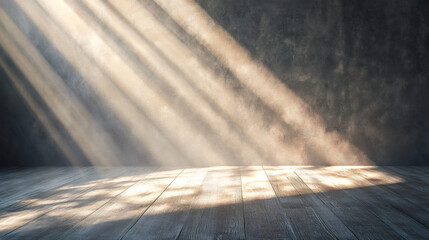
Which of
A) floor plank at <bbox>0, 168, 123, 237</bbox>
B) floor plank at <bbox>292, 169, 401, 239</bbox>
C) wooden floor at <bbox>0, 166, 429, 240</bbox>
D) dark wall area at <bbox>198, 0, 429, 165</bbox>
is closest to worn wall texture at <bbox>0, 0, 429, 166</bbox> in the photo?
dark wall area at <bbox>198, 0, 429, 165</bbox>

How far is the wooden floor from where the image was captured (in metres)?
1.15

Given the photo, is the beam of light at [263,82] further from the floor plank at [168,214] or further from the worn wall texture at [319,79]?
the floor plank at [168,214]

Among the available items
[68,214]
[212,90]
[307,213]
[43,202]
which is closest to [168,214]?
[68,214]

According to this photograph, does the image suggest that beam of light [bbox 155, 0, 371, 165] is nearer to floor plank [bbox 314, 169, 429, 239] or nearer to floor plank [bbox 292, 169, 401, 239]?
floor plank [bbox 314, 169, 429, 239]

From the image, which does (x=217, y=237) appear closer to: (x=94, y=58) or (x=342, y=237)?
(x=342, y=237)

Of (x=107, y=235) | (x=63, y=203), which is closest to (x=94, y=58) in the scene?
(x=63, y=203)

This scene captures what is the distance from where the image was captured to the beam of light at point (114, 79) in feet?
9.71

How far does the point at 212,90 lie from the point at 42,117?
1.83 metres

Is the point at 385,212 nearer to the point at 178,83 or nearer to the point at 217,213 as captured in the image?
the point at 217,213

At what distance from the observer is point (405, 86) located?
9.12ft

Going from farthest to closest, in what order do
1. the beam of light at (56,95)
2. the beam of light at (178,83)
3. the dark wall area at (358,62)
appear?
1. the beam of light at (56,95)
2. the beam of light at (178,83)
3. the dark wall area at (358,62)

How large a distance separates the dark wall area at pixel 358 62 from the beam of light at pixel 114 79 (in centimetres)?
103

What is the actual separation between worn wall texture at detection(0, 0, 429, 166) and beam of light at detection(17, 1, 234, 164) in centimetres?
4


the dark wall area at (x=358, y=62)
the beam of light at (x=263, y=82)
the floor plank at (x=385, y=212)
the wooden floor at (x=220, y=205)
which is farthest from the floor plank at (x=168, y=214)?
the dark wall area at (x=358, y=62)
